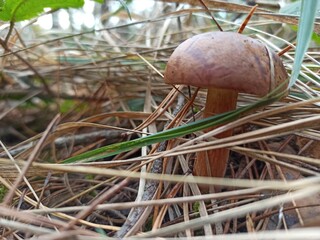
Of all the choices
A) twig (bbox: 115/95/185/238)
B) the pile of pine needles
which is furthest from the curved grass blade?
twig (bbox: 115/95/185/238)

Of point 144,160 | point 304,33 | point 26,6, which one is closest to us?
point 304,33

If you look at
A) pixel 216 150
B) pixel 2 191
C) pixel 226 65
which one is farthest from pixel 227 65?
pixel 2 191

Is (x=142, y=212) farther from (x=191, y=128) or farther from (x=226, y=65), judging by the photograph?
(x=226, y=65)

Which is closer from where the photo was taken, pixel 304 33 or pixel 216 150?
pixel 304 33

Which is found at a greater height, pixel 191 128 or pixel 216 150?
pixel 191 128

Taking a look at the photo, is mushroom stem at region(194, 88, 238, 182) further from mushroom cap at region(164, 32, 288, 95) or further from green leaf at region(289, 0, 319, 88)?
green leaf at region(289, 0, 319, 88)

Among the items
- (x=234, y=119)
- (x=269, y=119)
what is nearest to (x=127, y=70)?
(x=269, y=119)
